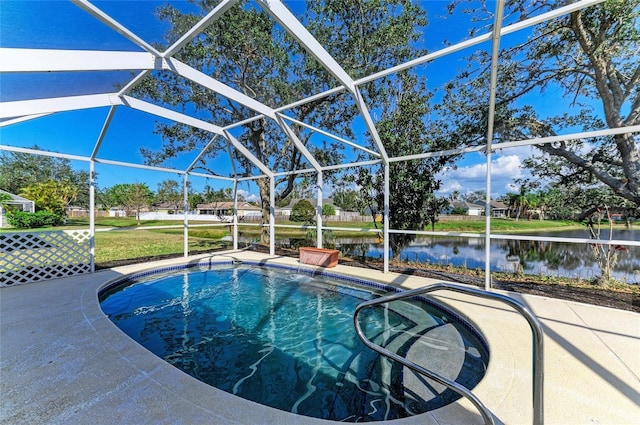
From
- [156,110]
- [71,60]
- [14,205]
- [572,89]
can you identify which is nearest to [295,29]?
[71,60]

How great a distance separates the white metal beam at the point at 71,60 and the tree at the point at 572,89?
725cm

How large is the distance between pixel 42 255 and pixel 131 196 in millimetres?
34948

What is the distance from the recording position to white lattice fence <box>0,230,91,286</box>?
5441mm

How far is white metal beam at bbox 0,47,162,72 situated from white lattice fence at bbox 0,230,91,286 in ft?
15.8

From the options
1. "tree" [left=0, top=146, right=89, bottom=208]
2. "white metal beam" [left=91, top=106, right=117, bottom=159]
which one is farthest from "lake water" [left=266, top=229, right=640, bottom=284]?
"tree" [left=0, top=146, right=89, bottom=208]

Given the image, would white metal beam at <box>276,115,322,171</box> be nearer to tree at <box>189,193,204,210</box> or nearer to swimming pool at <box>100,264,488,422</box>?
swimming pool at <box>100,264,488,422</box>

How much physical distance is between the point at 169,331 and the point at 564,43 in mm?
10318

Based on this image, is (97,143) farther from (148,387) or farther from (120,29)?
(148,387)

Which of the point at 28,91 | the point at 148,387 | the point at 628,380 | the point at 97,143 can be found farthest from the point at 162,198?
the point at 628,380

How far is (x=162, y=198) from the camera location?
40500 mm

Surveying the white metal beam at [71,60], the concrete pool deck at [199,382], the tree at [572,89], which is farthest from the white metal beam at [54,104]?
→ the tree at [572,89]

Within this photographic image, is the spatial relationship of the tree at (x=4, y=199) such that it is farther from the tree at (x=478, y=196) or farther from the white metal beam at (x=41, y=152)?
the tree at (x=478, y=196)

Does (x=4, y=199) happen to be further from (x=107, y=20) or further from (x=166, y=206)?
(x=107, y=20)

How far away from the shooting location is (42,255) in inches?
232
